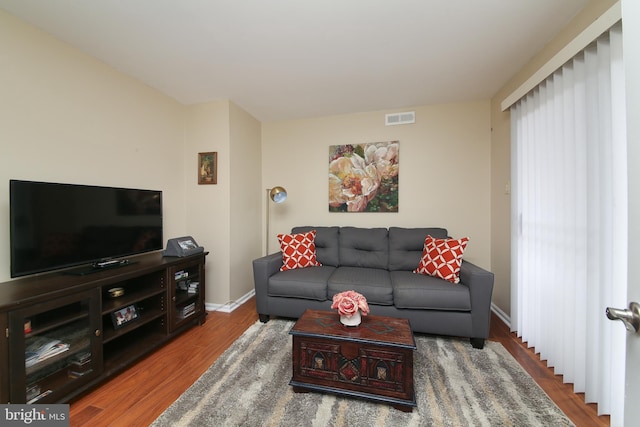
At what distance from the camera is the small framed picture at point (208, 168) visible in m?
2.77

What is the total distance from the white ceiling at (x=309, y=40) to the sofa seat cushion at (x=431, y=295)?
196cm

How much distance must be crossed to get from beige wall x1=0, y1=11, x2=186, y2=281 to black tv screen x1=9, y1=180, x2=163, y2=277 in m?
0.25

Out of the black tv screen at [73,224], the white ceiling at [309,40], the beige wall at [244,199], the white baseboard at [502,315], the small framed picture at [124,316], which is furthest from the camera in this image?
the beige wall at [244,199]

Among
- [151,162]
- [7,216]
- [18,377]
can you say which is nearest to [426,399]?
[18,377]

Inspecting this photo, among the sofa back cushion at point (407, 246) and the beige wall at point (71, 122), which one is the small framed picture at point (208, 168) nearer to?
the beige wall at point (71, 122)

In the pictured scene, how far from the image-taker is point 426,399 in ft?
4.70

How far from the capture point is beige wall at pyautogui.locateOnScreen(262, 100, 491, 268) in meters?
2.86

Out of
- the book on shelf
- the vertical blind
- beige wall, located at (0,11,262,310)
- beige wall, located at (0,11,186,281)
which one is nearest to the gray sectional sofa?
the vertical blind

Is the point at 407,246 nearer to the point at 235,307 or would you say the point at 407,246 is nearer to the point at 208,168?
the point at 235,307

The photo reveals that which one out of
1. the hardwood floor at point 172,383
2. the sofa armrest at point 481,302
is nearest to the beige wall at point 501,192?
the hardwood floor at point 172,383

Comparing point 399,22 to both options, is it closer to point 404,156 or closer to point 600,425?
point 404,156

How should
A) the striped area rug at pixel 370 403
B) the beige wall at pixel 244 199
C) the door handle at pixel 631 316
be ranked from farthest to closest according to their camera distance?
the beige wall at pixel 244 199
the striped area rug at pixel 370 403
the door handle at pixel 631 316

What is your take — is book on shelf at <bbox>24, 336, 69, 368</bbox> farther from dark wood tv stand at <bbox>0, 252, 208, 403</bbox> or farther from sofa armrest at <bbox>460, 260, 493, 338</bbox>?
sofa armrest at <bbox>460, 260, 493, 338</bbox>

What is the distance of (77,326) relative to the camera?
1482 mm
